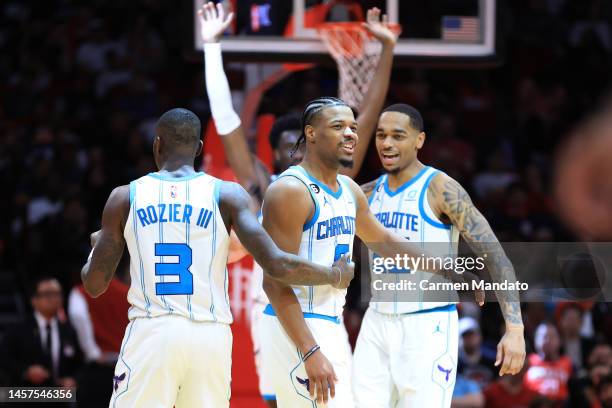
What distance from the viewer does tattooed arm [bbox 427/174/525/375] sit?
6051 millimetres

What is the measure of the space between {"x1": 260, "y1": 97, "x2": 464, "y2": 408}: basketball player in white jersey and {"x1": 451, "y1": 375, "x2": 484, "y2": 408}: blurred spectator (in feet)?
13.5

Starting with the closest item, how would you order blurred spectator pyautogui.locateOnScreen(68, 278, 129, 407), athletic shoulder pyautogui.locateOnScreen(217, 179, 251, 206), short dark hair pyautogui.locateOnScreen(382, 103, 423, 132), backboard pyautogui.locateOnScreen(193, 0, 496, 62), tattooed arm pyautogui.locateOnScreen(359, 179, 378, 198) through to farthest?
athletic shoulder pyautogui.locateOnScreen(217, 179, 251, 206) → short dark hair pyautogui.locateOnScreen(382, 103, 423, 132) → tattooed arm pyautogui.locateOnScreen(359, 179, 378, 198) → backboard pyautogui.locateOnScreen(193, 0, 496, 62) → blurred spectator pyautogui.locateOnScreen(68, 278, 129, 407)

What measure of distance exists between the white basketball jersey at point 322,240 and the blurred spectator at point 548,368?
461 cm

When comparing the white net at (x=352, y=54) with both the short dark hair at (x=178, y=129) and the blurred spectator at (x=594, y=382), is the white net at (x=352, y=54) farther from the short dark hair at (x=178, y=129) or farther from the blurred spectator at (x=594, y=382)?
the blurred spectator at (x=594, y=382)

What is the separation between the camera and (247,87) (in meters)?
9.11

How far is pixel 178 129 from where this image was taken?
18.0 feet

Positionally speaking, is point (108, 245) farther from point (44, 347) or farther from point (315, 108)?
point (44, 347)

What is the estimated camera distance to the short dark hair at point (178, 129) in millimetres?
5469

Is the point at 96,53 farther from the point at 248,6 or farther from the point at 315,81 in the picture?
the point at 248,6

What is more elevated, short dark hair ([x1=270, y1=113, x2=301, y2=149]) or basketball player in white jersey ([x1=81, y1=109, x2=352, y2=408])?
short dark hair ([x1=270, y1=113, x2=301, y2=149])

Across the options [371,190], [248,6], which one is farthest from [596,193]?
[248,6]

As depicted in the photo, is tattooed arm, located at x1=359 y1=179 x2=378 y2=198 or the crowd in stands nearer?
tattooed arm, located at x1=359 y1=179 x2=378 y2=198

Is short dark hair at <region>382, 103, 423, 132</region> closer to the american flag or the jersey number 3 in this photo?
the jersey number 3

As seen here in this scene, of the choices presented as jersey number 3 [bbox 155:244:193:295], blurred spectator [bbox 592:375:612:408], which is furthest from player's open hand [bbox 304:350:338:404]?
blurred spectator [bbox 592:375:612:408]
